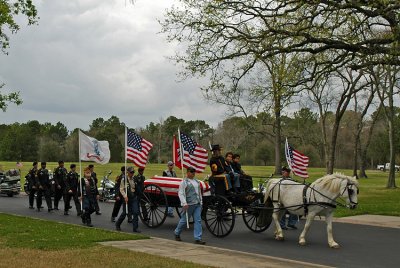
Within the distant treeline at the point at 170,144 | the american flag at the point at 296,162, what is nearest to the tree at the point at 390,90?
the american flag at the point at 296,162

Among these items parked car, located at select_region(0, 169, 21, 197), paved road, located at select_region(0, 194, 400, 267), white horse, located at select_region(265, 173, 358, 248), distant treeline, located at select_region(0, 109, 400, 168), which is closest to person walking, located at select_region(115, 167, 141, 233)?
paved road, located at select_region(0, 194, 400, 267)

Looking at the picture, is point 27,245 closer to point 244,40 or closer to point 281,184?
point 281,184

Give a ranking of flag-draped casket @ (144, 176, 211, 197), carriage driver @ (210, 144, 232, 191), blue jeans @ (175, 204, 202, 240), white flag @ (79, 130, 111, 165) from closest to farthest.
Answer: blue jeans @ (175, 204, 202, 240) → carriage driver @ (210, 144, 232, 191) → flag-draped casket @ (144, 176, 211, 197) → white flag @ (79, 130, 111, 165)

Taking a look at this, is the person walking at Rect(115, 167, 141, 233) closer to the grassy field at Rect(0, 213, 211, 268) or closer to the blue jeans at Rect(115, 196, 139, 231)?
the blue jeans at Rect(115, 196, 139, 231)

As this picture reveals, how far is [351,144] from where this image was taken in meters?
109

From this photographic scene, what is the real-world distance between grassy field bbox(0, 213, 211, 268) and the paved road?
6.84ft

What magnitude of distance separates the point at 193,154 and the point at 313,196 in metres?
4.75

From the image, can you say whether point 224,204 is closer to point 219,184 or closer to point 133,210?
point 219,184

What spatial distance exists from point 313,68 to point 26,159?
10132 centimetres

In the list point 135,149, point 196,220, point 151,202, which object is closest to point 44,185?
point 135,149

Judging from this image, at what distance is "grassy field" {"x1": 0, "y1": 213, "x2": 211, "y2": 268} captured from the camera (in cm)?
985

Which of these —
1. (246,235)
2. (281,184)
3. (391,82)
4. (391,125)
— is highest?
(391,82)

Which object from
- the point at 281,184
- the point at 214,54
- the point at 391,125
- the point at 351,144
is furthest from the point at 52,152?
the point at 281,184

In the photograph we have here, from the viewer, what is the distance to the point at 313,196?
13.3m
